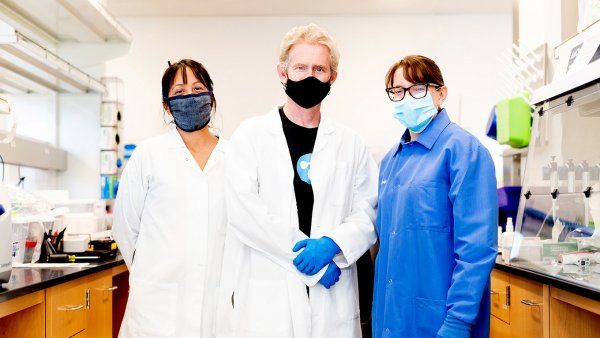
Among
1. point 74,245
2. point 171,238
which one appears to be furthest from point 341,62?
point 171,238

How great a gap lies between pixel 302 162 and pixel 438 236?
51 centimetres

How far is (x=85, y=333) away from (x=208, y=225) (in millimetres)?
654

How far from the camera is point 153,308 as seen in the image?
2.13 meters

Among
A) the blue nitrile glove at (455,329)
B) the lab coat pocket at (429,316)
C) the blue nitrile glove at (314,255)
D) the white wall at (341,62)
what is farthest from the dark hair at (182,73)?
the white wall at (341,62)

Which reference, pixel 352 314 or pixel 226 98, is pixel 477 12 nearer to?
pixel 226 98

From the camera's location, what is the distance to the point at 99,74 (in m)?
4.17

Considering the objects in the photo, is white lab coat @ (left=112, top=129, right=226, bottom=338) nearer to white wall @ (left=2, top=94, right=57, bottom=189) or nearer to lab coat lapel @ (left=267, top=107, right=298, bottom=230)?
lab coat lapel @ (left=267, top=107, right=298, bottom=230)

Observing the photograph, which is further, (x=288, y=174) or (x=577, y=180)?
(x=577, y=180)

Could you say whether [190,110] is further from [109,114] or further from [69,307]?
[109,114]

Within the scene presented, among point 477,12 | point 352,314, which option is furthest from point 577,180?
point 477,12

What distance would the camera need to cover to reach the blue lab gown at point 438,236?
1.54 metres

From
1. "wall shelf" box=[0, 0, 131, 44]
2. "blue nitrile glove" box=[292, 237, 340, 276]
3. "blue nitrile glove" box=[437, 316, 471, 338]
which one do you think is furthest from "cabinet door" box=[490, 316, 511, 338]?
"wall shelf" box=[0, 0, 131, 44]

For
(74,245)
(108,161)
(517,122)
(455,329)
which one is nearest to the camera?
(455,329)

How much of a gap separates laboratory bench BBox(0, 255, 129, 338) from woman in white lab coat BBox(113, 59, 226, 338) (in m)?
0.18
